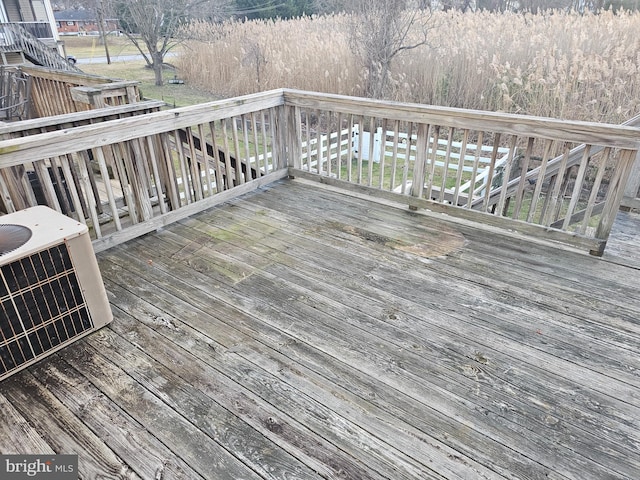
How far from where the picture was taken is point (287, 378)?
5.92 ft

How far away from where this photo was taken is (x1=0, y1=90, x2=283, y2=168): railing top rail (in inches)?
87.8

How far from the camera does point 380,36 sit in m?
6.67

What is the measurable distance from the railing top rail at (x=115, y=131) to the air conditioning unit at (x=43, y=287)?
0.41 metres

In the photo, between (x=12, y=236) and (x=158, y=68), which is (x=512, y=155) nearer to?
(x=12, y=236)

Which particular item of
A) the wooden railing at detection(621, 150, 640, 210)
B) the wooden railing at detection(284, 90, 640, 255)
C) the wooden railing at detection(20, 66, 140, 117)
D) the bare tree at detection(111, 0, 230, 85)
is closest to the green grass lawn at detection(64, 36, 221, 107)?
the bare tree at detection(111, 0, 230, 85)

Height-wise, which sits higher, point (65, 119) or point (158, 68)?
point (65, 119)

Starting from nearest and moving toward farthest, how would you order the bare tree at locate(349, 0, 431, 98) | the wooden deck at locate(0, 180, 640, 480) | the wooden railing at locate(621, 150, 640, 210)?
the wooden deck at locate(0, 180, 640, 480), the wooden railing at locate(621, 150, 640, 210), the bare tree at locate(349, 0, 431, 98)

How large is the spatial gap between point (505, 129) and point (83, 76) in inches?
153

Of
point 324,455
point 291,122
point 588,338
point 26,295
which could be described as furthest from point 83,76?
point 588,338

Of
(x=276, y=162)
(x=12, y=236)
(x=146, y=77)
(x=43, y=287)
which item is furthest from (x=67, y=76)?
(x=146, y=77)

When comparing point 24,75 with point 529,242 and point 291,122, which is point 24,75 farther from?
point 529,242

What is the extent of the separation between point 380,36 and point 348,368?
6.16m

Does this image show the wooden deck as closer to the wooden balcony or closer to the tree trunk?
the wooden balcony

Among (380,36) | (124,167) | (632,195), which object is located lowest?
(632,195)
